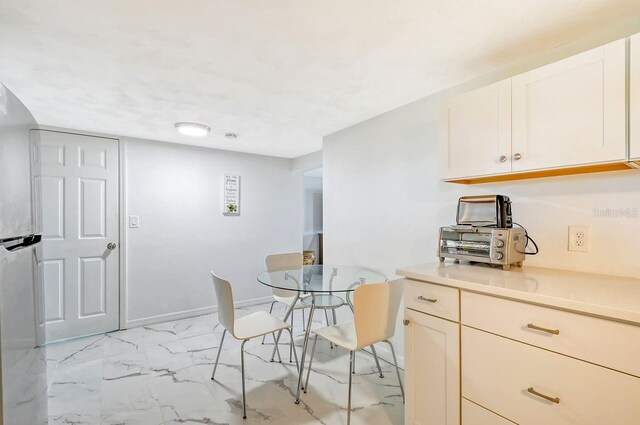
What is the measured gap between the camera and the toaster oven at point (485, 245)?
57.9 inches

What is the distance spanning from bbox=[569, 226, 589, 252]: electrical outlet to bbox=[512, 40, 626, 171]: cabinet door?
38cm

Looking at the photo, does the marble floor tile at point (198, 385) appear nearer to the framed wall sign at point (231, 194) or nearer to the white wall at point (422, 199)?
the white wall at point (422, 199)

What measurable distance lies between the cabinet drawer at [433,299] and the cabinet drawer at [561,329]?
4 cm

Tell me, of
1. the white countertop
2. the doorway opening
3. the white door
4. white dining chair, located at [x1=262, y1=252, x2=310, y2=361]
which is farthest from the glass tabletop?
the doorway opening

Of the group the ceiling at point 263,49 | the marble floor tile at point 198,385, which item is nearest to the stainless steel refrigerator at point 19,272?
the ceiling at point 263,49

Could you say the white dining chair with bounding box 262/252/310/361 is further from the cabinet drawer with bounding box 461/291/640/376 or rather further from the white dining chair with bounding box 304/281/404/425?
the cabinet drawer with bounding box 461/291/640/376

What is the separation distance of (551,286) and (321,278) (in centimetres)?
150

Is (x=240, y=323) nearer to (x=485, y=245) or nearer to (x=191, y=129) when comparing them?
(x=485, y=245)

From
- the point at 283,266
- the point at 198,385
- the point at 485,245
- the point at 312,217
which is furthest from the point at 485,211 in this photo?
the point at 312,217

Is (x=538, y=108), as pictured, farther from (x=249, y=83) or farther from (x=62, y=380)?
(x=62, y=380)

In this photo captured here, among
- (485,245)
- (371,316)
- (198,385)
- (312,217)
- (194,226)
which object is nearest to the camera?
(485,245)

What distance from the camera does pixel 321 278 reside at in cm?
236

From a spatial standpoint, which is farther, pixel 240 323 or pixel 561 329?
pixel 240 323

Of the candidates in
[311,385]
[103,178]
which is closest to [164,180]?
[103,178]
